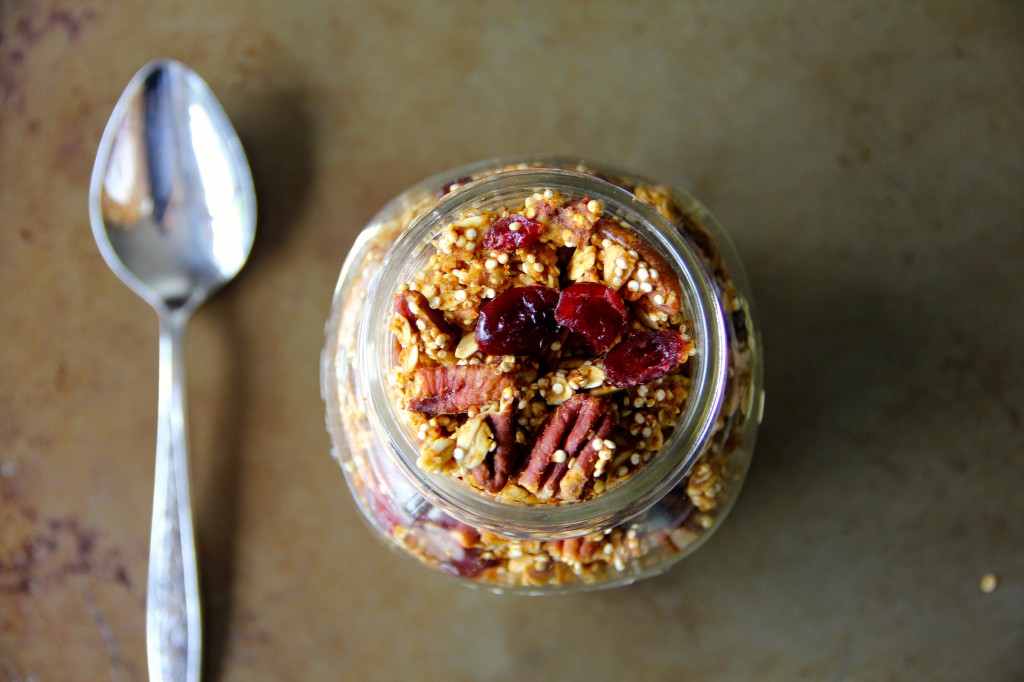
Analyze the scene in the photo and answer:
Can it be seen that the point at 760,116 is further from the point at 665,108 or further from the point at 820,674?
the point at 820,674

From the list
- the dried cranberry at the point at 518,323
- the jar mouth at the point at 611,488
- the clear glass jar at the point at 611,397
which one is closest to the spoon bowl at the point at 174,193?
the clear glass jar at the point at 611,397

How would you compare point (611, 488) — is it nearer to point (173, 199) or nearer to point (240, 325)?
point (240, 325)

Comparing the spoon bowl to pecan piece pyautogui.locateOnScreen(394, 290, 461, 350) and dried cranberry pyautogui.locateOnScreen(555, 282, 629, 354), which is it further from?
dried cranberry pyautogui.locateOnScreen(555, 282, 629, 354)

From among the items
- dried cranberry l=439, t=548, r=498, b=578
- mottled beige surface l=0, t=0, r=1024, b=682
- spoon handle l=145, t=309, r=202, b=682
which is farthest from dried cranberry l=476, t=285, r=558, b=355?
spoon handle l=145, t=309, r=202, b=682

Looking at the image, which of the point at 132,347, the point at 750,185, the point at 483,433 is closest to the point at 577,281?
the point at 483,433

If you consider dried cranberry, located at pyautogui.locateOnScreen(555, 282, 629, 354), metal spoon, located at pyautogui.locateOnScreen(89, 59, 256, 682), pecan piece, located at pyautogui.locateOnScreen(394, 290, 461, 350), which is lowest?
dried cranberry, located at pyautogui.locateOnScreen(555, 282, 629, 354)

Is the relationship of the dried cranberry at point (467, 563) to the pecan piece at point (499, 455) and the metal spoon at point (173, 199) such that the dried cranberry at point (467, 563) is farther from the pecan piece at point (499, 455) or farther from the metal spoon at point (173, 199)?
the metal spoon at point (173, 199)
